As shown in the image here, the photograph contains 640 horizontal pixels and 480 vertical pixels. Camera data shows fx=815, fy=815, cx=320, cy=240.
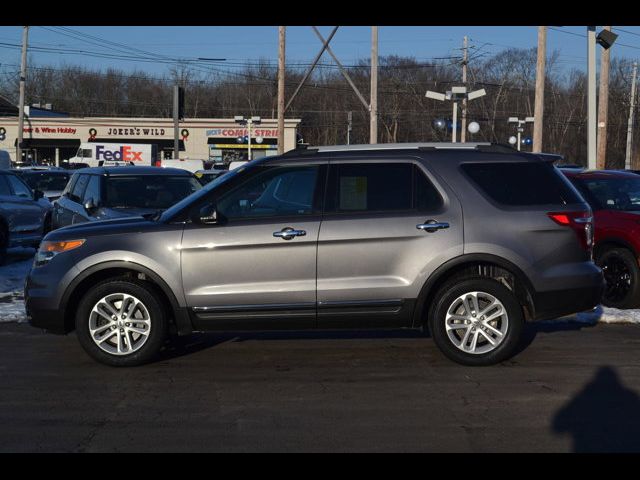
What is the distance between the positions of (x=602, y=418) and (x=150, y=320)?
12.4 feet

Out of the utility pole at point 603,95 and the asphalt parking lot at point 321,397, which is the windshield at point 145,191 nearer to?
the asphalt parking lot at point 321,397

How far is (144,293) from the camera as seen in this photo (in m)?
7.12

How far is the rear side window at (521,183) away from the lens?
287 inches

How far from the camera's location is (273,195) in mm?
7262

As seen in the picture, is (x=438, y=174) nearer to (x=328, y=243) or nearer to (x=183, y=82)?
(x=328, y=243)

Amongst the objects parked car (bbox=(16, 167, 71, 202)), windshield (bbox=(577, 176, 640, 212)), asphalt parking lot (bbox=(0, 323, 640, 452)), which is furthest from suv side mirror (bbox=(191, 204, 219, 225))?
parked car (bbox=(16, 167, 71, 202))

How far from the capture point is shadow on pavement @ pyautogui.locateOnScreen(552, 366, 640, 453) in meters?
5.23

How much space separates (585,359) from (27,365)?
513cm

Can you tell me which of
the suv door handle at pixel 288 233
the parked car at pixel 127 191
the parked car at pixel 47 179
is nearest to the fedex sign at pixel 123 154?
the parked car at pixel 47 179

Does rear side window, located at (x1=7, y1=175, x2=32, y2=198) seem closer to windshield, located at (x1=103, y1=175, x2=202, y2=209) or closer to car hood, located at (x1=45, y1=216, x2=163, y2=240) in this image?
windshield, located at (x1=103, y1=175, x2=202, y2=209)

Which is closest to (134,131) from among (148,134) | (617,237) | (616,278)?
(148,134)

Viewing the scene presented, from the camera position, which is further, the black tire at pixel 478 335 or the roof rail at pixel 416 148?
the roof rail at pixel 416 148

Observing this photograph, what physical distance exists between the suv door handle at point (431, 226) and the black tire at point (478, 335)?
0.51m

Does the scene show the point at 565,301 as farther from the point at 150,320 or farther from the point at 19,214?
the point at 19,214
